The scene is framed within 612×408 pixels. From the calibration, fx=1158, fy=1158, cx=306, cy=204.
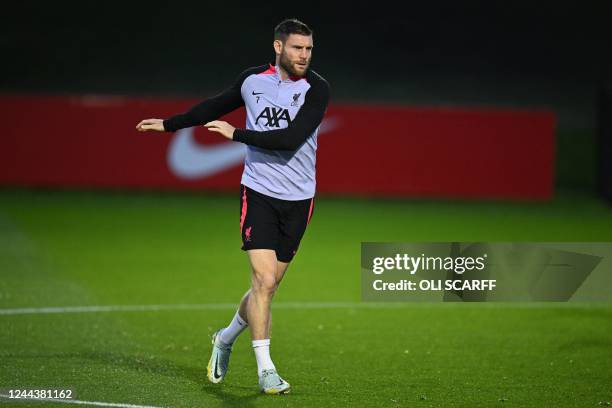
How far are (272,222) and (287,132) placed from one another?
621 millimetres

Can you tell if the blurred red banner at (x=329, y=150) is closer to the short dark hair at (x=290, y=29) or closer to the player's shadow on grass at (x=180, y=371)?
the player's shadow on grass at (x=180, y=371)

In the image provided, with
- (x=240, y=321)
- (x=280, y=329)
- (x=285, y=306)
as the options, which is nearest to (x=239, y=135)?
(x=240, y=321)

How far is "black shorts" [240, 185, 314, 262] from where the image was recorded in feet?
24.0

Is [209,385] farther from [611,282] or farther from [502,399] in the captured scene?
[611,282]

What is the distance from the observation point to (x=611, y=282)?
27.3 ft

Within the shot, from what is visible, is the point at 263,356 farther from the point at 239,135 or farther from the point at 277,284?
the point at 239,135

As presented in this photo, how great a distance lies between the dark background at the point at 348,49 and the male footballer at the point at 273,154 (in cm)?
2215

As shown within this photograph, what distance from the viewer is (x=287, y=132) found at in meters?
7.12

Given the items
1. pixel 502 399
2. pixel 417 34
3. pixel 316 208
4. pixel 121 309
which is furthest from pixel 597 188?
pixel 502 399

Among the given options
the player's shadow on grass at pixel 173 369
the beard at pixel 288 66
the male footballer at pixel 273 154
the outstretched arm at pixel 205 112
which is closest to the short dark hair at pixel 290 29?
the male footballer at pixel 273 154

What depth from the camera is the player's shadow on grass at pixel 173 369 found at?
7152mm

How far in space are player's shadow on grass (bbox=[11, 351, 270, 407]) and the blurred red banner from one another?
475 inches

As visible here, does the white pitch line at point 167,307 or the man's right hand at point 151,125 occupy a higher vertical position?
the man's right hand at point 151,125

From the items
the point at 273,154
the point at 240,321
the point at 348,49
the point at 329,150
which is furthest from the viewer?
the point at 348,49
